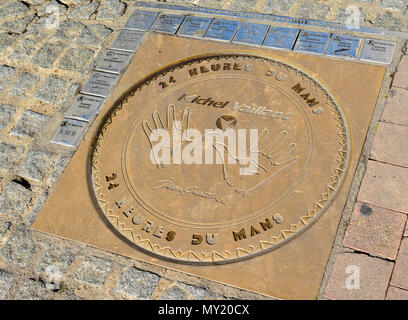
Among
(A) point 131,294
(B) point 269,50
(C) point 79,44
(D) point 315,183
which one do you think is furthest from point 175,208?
(C) point 79,44

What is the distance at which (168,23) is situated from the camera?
3.85 m

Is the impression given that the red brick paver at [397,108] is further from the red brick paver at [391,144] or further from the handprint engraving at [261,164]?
the handprint engraving at [261,164]

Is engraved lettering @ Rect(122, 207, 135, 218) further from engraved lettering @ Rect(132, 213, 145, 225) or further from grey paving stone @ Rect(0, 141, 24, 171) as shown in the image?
grey paving stone @ Rect(0, 141, 24, 171)

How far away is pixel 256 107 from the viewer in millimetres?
3186

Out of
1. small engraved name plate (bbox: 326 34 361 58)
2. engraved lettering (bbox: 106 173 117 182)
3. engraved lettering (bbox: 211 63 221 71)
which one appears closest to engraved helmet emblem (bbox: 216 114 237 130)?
engraved lettering (bbox: 211 63 221 71)

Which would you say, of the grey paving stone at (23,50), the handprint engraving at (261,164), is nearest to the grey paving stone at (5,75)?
the grey paving stone at (23,50)

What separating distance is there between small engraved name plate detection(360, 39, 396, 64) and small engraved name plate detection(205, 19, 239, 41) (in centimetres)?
95

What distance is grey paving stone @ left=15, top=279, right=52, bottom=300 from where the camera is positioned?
106 inches

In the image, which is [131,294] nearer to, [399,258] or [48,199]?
[48,199]

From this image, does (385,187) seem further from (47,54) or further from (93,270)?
(47,54)

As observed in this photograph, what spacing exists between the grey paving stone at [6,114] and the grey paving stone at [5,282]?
1165 mm

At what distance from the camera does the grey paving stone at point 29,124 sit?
3.43 metres

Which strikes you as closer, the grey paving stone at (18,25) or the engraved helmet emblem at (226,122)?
the engraved helmet emblem at (226,122)
